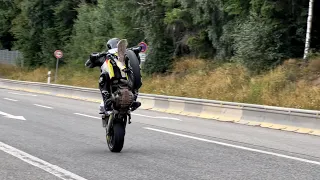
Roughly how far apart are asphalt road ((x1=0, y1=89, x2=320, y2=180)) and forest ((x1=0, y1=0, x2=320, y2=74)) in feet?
27.4

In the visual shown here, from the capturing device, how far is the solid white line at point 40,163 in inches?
262

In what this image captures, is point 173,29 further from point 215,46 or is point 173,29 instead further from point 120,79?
point 120,79

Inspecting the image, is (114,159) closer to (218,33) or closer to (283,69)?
(283,69)

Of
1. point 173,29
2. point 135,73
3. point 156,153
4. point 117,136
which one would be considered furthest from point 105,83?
point 173,29

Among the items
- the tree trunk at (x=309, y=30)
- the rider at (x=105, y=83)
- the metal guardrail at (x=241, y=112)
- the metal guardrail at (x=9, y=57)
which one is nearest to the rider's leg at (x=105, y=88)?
the rider at (x=105, y=83)

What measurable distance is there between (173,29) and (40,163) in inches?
899

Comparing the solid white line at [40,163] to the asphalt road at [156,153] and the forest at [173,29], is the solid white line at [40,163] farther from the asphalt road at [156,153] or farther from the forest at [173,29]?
the forest at [173,29]

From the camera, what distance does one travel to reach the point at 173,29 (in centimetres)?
2978

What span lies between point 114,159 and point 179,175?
158 centimetres

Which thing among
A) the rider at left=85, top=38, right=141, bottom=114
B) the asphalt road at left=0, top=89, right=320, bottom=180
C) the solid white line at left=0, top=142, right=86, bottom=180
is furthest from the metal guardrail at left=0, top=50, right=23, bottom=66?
the rider at left=85, top=38, right=141, bottom=114

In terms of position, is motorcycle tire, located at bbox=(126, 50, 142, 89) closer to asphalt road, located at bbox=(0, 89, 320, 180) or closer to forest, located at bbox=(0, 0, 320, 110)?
asphalt road, located at bbox=(0, 89, 320, 180)

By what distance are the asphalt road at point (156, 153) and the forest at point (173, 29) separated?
27.4ft

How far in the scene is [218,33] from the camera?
1013 inches

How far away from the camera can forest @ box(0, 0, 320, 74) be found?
21.1 metres
